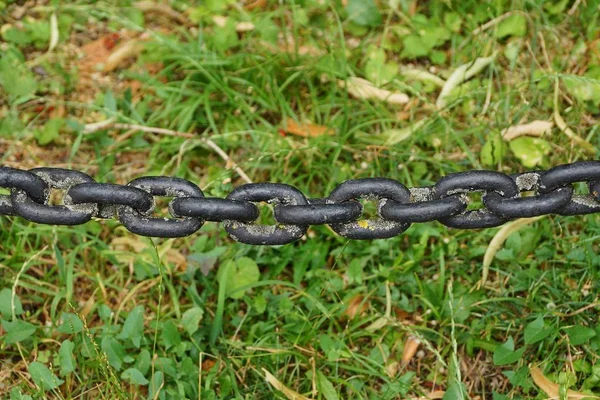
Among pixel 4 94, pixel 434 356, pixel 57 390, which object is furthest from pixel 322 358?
pixel 4 94

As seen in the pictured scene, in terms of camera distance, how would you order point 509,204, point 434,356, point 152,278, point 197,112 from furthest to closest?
point 197,112
point 152,278
point 434,356
point 509,204

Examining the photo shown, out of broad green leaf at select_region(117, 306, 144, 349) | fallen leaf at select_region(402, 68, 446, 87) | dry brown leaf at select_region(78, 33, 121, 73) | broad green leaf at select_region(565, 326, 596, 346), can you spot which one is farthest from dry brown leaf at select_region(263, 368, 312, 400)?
dry brown leaf at select_region(78, 33, 121, 73)

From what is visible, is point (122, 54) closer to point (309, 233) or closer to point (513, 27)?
point (309, 233)

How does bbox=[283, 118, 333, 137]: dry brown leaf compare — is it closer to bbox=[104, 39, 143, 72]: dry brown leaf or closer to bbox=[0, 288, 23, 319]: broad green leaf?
bbox=[104, 39, 143, 72]: dry brown leaf

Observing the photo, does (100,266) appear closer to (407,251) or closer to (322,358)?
(322,358)

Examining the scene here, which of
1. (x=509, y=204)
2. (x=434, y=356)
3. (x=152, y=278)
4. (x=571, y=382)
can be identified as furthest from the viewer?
(x=152, y=278)
